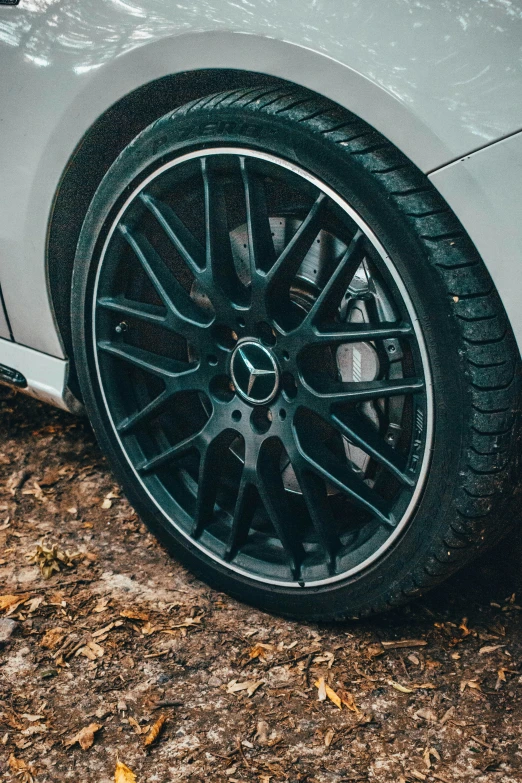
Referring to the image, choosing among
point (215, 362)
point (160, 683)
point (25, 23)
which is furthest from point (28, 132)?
point (160, 683)

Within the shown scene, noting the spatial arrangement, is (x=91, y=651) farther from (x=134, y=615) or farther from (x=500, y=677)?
(x=500, y=677)

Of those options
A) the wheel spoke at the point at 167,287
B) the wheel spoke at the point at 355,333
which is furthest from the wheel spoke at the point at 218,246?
the wheel spoke at the point at 355,333

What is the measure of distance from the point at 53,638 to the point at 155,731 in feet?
1.34

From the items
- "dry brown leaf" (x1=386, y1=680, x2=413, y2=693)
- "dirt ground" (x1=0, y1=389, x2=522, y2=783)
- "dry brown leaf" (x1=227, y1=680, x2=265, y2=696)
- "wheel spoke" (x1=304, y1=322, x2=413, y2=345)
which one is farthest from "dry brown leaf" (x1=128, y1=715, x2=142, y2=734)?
"wheel spoke" (x1=304, y1=322, x2=413, y2=345)

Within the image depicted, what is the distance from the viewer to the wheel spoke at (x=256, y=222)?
1790mm

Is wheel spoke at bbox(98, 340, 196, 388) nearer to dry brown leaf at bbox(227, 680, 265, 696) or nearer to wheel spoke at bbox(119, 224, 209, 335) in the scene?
wheel spoke at bbox(119, 224, 209, 335)

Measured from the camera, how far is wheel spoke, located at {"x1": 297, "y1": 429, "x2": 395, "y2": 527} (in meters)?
1.78

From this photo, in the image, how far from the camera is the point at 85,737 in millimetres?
1701

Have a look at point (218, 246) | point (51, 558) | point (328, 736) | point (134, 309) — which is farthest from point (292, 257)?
point (51, 558)

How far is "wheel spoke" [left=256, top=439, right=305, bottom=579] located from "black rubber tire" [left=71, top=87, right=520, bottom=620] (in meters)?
0.13

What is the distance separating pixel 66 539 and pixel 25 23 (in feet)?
4.41

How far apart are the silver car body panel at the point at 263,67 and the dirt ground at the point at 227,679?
727 millimetres

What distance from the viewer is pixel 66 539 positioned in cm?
239

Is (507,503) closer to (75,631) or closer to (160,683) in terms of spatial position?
(160,683)
